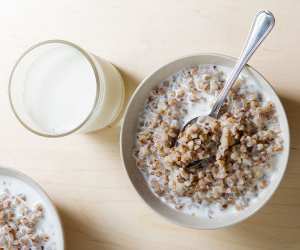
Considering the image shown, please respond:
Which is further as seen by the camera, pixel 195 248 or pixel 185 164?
pixel 195 248

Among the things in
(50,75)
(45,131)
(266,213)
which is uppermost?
(50,75)

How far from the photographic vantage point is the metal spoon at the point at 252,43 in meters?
0.86

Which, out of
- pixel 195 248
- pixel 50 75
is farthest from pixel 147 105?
pixel 195 248

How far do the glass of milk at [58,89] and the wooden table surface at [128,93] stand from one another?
0.31 ft

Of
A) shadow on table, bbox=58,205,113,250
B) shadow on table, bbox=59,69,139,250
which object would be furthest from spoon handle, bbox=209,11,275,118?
shadow on table, bbox=58,205,113,250

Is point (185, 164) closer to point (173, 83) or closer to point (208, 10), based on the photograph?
point (173, 83)

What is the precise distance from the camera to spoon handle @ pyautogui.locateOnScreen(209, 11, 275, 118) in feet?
2.83

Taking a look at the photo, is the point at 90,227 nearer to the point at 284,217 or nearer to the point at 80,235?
the point at 80,235

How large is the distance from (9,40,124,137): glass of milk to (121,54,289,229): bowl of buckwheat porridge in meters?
0.07

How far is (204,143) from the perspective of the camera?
940 mm

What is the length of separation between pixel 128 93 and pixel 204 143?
228mm

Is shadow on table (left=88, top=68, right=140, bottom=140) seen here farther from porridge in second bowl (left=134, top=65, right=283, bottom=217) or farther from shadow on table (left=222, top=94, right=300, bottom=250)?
shadow on table (left=222, top=94, right=300, bottom=250)

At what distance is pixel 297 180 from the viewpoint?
102 centimetres

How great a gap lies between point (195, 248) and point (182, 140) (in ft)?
0.82
